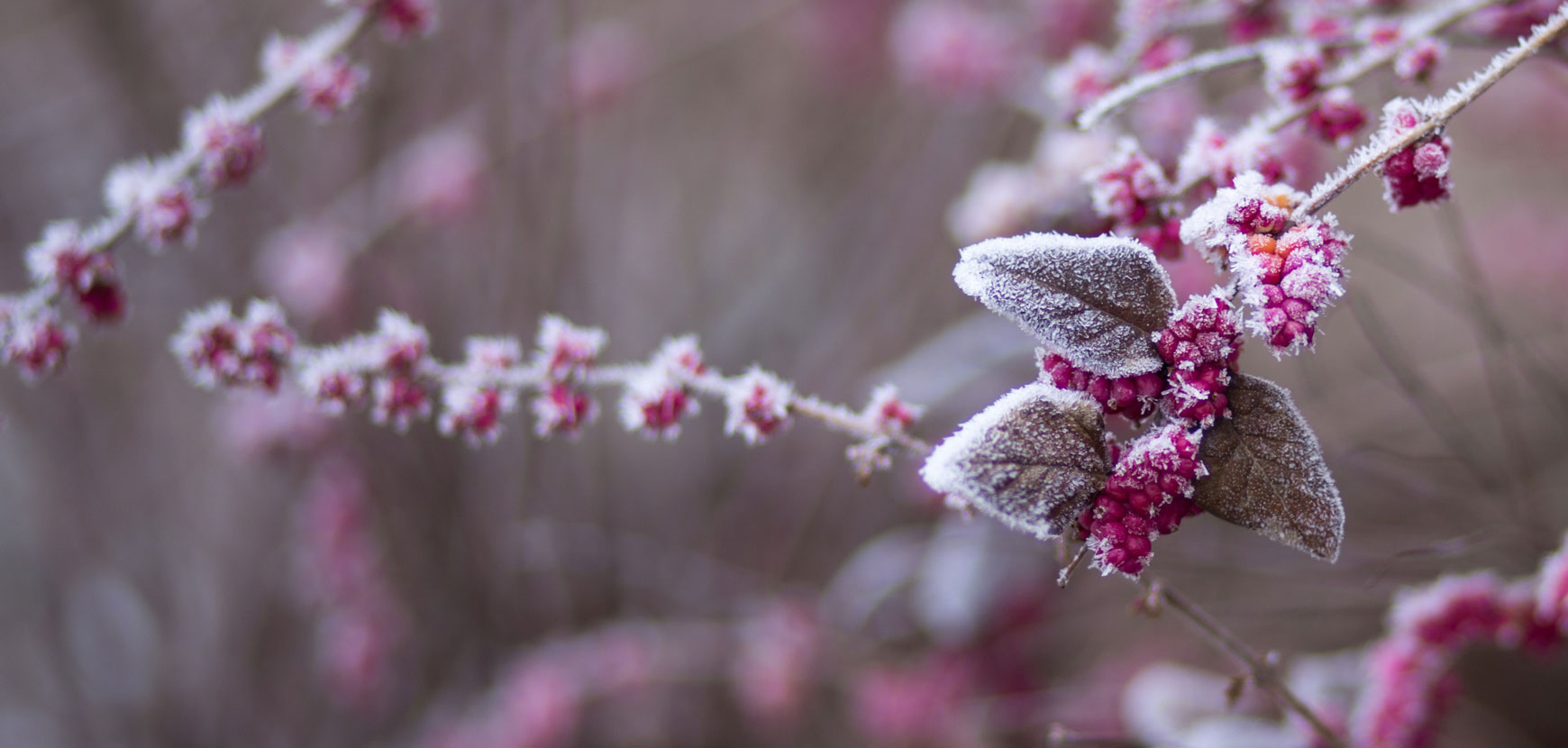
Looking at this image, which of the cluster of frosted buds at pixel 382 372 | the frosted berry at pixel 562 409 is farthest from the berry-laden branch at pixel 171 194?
the frosted berry at pixel 562 409

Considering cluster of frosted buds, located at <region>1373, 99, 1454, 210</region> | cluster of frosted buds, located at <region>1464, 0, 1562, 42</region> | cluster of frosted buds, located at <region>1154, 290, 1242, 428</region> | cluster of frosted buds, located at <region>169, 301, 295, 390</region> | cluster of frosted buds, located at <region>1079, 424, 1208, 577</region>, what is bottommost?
cluster of frosted buds, located at <region>1079, 424, 1208, 577</region>

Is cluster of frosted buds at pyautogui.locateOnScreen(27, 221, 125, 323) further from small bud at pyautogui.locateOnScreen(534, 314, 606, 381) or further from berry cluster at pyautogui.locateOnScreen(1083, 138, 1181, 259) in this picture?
berry cluster at pyautogui.locateOnScreen(1083, 138, 1181, 259)

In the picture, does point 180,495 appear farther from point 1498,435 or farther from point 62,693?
point 1498,435

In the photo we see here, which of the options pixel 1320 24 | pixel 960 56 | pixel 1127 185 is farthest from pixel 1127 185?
pixel 960 56

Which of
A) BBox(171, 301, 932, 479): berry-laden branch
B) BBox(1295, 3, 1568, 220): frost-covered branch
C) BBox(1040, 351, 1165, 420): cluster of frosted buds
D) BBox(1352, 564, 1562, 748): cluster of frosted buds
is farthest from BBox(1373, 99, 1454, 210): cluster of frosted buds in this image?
BBox(1352, 564, 1562, 748): cluster of frosted buds

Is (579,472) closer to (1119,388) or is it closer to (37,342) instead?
(37,342)

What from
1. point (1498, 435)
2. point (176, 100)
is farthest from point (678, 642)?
point (1498, 435)
